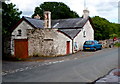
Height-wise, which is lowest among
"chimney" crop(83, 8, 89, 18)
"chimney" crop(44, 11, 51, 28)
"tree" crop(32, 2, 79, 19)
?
"chimney" crop(44, 11, 51, 28)

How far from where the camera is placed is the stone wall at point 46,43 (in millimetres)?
24391

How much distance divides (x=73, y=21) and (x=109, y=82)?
25572mm

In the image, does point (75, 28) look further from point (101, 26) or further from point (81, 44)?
point (101, 26)

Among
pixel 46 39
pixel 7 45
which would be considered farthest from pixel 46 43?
pixel 7 45

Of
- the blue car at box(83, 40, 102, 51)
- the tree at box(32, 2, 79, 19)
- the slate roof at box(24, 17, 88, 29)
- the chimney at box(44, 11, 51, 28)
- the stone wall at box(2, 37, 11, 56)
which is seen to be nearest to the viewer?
the stone wall at box(2, 37, 11, 56)

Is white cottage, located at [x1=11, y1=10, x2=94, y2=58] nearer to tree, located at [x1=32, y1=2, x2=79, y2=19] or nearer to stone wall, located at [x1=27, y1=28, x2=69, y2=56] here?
stone wall, located at [x1=27, y1=28, x2=69, y2=56]

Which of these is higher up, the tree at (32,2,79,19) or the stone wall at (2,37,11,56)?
the tree at (32,2,79,19)

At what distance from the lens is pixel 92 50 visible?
2948 cm

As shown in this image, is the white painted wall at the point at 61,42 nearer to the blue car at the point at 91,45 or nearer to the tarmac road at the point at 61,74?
the blue car at the point at 91,45

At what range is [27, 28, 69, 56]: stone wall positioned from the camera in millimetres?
24391

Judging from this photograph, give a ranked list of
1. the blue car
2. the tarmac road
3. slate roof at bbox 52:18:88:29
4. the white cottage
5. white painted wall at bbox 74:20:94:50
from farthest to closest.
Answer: slate roof at bbox 52:18:88:29 < white painted wall at bbox 74:20:94:50 < the blue car < the white cottage < the tarmac road

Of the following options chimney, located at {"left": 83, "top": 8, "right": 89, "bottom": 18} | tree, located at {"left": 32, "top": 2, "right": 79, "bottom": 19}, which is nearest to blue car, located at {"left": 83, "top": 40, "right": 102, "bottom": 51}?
chimney, located at {"left": 83, "top": 8, "right": 89, "bottom": 18}

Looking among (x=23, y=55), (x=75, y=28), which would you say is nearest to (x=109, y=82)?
(x=23, y=55)

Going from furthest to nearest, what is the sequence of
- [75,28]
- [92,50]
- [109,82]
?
1. [75,28]
2. [92,50]
3. [109,82]
